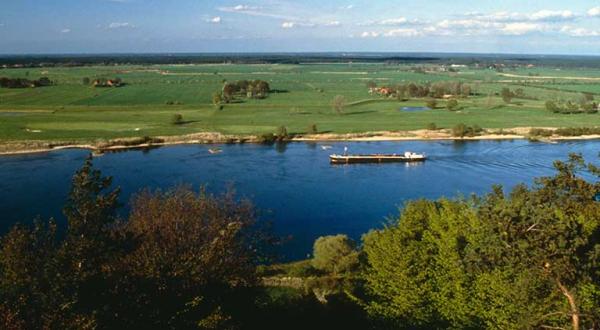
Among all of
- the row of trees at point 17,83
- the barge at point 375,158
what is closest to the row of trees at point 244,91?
the row of trees at point 17,83

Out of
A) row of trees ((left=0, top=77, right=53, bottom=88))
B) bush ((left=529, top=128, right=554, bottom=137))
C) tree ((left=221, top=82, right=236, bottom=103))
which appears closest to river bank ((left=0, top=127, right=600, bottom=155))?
bush ((left=529, top=128, right=554, bottom=137))

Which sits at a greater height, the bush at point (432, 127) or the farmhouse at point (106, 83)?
the farmhouse at point (106, 83)

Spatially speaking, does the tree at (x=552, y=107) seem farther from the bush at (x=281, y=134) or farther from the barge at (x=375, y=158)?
the bush at (x=281, y=134)

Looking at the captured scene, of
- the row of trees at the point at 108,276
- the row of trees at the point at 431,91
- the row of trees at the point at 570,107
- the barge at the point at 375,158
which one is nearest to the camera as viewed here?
the row of trees at the point at 108,276

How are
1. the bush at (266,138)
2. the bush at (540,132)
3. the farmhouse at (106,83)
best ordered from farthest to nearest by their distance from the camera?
1. the farmhouse at (106,83)
2. the bush at (540,132)
3. the bush at (266,138)

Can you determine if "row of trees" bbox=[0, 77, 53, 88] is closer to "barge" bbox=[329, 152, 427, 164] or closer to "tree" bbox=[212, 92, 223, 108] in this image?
"tree" bbox=[212, 92, 223, 108]

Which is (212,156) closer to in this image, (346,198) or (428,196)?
(346,198)

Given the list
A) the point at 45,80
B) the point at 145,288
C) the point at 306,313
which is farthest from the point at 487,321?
the point at 45,80
